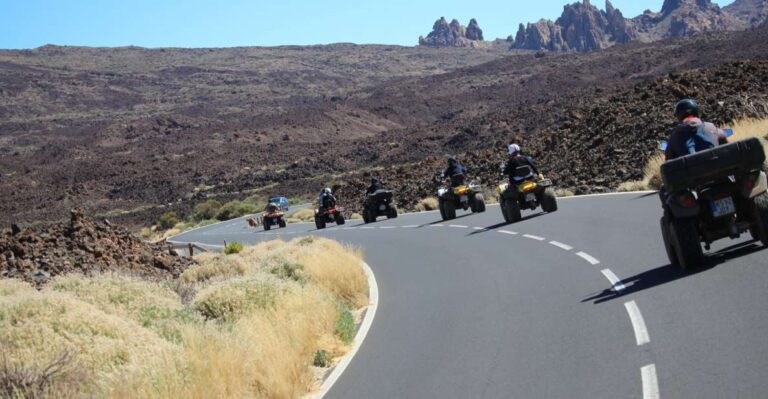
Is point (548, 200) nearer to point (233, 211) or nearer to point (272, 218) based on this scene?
point (272, 218)

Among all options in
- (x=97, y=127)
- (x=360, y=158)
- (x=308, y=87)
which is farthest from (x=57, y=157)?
(x=308, y=87)

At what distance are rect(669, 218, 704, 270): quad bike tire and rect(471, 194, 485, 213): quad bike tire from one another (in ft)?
61.4

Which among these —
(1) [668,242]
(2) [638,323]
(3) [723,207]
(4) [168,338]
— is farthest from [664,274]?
(4) [168,338]

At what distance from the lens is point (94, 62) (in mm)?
197500

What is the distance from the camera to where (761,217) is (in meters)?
11.0

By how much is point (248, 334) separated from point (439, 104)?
139438 mm

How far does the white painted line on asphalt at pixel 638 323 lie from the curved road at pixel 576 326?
0.02 meters

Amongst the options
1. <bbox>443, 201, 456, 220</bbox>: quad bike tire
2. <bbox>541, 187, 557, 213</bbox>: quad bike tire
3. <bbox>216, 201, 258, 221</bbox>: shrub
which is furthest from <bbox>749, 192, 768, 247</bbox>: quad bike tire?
<bbox>216, 201, 258, 221</bbox>: shrub

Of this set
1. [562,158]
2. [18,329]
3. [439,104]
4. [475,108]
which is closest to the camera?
[18,329]

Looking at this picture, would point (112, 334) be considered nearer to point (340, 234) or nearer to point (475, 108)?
point (340, 234)

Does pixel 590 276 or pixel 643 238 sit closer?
pixel 590 276

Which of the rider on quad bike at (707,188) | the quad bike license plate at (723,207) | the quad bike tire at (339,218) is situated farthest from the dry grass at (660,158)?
the quad bike tire at (339,218)

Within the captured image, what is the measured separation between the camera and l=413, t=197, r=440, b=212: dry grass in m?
42.7

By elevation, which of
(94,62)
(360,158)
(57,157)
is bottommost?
(360,158)
